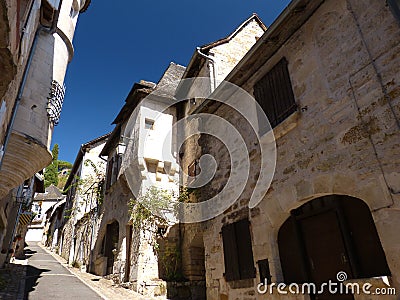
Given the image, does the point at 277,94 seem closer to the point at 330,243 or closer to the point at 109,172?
the point at 330,243

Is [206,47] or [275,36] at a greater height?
[206,47]

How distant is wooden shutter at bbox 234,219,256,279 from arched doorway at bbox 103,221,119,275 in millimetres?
6694

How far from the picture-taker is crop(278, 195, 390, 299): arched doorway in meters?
3.34

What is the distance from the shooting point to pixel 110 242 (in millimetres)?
11195

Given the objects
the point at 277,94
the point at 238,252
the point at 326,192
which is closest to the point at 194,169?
the point at 238,252

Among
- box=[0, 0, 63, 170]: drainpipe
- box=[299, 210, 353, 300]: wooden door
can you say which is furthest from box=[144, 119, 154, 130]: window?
box=[299, 210, 353, 300]: wooden door

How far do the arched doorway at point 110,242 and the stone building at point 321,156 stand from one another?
6.09 metres

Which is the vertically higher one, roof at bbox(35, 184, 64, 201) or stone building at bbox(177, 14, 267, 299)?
roof at bbox(35, 184, 64, 201)

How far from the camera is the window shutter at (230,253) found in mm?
5262

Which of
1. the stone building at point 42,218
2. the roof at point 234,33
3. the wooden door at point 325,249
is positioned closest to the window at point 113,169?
the roof at point 234,33

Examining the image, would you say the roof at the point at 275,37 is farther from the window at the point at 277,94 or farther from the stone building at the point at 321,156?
the window at the point at 277,94

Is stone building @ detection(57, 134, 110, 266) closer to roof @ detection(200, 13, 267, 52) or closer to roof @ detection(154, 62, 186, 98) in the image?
roof @ detection(154, 62, 186, 98)

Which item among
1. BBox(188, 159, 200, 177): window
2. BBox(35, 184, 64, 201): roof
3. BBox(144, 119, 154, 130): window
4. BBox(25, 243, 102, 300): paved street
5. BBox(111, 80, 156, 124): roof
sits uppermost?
BBox(35, 184, 64, 201): roof

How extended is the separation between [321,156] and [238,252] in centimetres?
257
